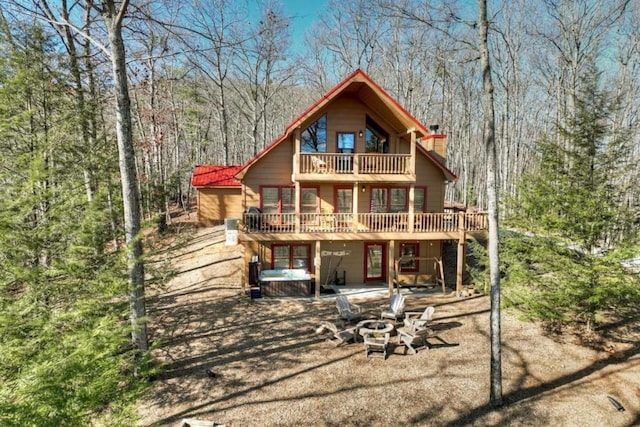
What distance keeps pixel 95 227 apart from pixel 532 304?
382 inches

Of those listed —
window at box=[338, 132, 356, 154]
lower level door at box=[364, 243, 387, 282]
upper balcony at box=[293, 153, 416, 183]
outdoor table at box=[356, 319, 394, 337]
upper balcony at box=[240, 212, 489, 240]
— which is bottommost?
outdoor table at box=[356, 319, 394, 337]

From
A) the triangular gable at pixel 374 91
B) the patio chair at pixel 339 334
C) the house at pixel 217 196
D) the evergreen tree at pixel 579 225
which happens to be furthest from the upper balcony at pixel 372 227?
the house at pixel 217 196

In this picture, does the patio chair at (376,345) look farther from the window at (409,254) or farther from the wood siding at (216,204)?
the wood siding at (216,204)

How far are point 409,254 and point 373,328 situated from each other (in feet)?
20.8

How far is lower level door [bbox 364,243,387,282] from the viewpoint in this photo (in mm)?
14992

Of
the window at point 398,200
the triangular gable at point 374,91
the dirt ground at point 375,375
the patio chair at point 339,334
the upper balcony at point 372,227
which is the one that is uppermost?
the triangular gable at point 374,91

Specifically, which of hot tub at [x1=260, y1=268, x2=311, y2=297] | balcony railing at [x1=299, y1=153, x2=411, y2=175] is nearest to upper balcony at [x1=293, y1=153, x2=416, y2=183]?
balcony railing at [x1=299, y1=153, x2=411, y2=175]

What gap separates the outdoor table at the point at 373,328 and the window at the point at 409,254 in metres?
5.83

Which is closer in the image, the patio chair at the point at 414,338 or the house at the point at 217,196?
the patio chair at the point at 414,338

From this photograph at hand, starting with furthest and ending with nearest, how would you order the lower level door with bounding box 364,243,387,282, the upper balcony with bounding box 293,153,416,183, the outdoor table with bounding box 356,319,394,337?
the lower level door with bounding box 364,243,387,282 < the upper balcony with bounding box 293,153,416,183 < the outdoor table with bounding box 356,319,394,337

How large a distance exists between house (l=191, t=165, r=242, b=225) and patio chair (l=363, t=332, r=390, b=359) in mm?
16012

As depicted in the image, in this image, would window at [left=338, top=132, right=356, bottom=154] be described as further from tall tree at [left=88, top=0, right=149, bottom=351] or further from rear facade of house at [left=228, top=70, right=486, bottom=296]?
tall tree at [left=88, top=0, right=149, bottom=351]

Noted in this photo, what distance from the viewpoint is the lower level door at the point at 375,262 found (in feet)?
49.2

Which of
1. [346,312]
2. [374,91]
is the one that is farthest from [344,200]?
[346,312]
